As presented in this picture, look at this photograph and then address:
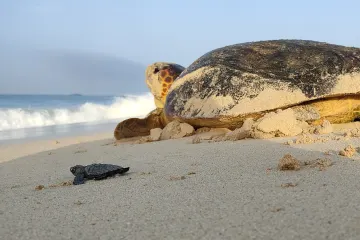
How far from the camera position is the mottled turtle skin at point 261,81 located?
15.9 ft

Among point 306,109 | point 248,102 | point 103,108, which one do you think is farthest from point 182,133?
point 103,108

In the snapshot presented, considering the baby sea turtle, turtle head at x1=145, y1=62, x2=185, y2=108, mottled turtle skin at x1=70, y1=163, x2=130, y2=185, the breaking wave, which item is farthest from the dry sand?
the breaking wave

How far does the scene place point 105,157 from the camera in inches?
178

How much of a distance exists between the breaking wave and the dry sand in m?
9.65

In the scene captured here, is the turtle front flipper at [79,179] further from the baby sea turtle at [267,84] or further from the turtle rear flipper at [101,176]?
the baby sea turtle at [267,84]

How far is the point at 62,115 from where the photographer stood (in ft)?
52.1

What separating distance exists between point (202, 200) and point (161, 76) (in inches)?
205

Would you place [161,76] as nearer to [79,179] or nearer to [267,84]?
[267,84]

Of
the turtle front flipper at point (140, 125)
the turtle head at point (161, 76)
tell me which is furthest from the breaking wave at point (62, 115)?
the turtle front flipper at point (140, 125)

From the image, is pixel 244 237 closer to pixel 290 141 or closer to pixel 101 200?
pixel 101 200

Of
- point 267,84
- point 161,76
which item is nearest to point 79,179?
point 267,84

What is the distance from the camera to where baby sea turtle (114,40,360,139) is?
4836mm

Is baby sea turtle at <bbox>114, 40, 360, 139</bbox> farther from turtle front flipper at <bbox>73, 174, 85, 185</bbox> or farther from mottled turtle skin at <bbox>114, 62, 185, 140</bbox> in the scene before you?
turtle front flipper at <bbox>73, 174, 85, 185</bbox>

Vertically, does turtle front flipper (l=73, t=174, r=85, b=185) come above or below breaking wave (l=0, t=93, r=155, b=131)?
above
